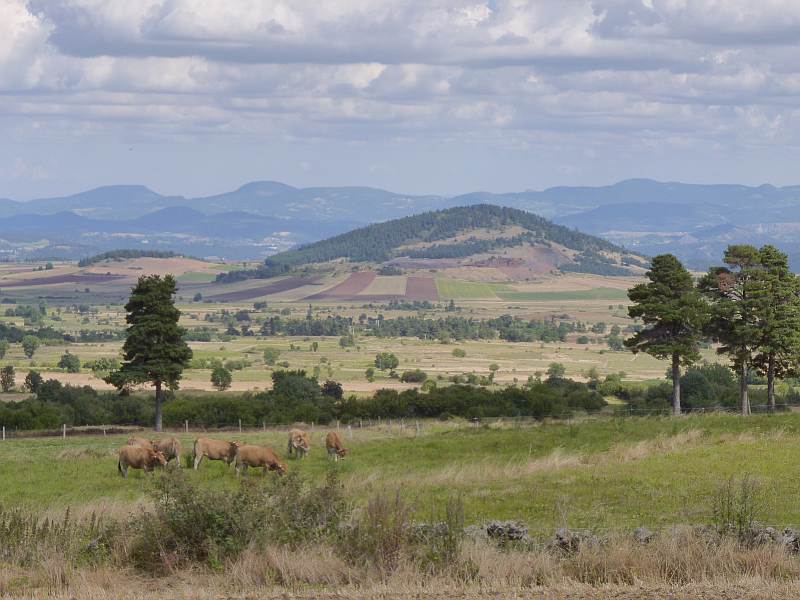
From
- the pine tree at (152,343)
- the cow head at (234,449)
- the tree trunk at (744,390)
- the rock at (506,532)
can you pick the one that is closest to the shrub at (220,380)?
the pine tree at (152,343)

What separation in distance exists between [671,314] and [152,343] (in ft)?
86.1

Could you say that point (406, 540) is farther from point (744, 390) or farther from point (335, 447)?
point (744, 390)

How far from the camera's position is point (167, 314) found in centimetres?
5850

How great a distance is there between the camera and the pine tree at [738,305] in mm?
55312

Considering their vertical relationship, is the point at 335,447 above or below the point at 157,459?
below

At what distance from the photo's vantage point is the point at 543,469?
29.3m

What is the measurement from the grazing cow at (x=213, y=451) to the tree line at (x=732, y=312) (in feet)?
93.4

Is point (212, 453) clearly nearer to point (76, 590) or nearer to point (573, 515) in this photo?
point (573, 515)

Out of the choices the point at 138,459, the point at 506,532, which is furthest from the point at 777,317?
the point at 506,532

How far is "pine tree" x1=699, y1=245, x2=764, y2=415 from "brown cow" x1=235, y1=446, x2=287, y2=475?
29.9 meters

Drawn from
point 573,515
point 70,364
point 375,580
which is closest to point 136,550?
point 375,580

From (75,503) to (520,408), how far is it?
4249 cm

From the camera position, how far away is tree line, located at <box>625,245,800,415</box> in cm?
5528

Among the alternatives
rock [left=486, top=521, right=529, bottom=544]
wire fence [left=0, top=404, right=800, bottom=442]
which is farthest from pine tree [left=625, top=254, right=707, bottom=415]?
rock [left=486, top=521, right=529, bottom=544]
